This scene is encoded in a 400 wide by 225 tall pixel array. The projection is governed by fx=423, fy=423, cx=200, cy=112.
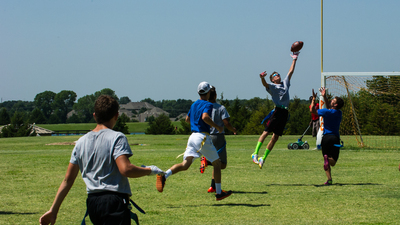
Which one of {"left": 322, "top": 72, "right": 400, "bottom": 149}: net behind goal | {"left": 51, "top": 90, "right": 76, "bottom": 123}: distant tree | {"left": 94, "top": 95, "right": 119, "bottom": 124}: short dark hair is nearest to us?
{"left": 94, "top": 95, "right": 119, "bottom": 124}: short dark hair

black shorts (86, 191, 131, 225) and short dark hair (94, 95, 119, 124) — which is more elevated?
short dark hair (94, 95, 119, 124)

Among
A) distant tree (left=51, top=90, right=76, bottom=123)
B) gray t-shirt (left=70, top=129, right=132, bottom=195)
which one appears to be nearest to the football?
gray t-shirt (left=70, top=129, right=132, bottom=195)

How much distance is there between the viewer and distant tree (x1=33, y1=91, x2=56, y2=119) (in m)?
173

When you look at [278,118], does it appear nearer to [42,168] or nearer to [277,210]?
[277,210]

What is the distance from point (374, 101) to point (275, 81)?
17.1 meters

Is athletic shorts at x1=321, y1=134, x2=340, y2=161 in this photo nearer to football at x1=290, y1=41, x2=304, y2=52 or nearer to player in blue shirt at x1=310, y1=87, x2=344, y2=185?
player in blue shirt at x1=310, y1=87, x2=344, y2=185

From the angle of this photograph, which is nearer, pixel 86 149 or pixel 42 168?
pixel 86 149

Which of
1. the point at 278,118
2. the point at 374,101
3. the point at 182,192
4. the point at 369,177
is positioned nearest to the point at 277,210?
the point at 182,192

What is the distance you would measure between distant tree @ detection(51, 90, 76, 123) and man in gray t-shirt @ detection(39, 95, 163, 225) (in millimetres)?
172309

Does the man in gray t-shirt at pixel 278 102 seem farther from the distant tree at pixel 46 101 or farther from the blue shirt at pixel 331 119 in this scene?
the distant tree at pixel 46 101

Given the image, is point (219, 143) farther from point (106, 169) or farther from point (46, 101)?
point (46, 101)

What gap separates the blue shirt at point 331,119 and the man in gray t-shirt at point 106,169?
21.8 feet

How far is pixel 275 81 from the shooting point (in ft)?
33.1

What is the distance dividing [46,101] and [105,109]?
599 ft
